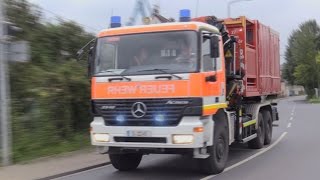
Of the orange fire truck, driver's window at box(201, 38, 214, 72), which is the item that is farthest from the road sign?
driver's window at box(201, 38, 214, 72)

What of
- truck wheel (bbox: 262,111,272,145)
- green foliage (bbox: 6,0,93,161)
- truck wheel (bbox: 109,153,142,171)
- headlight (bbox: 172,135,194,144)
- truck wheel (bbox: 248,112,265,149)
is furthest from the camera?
truck wheel (bbox: 262,111,272,145)

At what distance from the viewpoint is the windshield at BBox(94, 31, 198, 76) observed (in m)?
10.1

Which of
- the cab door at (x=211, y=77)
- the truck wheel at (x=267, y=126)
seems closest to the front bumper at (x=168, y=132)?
the cab door at (x=211, y=77)

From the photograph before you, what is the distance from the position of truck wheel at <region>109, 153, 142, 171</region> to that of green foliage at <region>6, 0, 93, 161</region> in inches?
101

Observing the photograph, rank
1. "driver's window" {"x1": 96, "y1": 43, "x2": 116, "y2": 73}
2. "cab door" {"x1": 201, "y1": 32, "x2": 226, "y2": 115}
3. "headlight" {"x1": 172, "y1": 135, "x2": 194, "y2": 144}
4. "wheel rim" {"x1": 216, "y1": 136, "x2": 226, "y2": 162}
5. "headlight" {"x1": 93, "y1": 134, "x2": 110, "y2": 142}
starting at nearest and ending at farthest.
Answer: "headlight" {"x1": 172, "y1": 135, "x2": 194, "y2": 144}
"cab door" {"x1": 201, "y1": 32, "x2": 226, "y2": 115}
"headlight" {"x1": 93, "y1": 134, "x2": 110, "y2": 142}
"driver's window" {"x1": 96, "y1": 43, "x2": 116, "y2": 73}
"wheel rim" {"x1": 216, "y1": 136, "x2": 226, "y2": 162}

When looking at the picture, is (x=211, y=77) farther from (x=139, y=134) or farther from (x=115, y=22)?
(x=115, y=22)

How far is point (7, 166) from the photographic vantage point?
12.2 m

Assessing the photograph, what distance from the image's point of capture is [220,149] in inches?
437

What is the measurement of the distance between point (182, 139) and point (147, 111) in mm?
827

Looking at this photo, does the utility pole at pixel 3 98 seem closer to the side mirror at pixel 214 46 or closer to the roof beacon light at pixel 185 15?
the roof beacon light at pixel 185 15

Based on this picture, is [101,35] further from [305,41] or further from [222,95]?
[305,41]

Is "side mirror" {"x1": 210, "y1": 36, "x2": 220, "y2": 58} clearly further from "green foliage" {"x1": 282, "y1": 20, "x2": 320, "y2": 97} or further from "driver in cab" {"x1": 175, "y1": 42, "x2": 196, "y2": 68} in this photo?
"green foliage" {"x1": 282, "y1": 20, "x2": 320, "y2": 97}

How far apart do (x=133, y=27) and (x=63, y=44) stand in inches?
255

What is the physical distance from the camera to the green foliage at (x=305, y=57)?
93.5m
